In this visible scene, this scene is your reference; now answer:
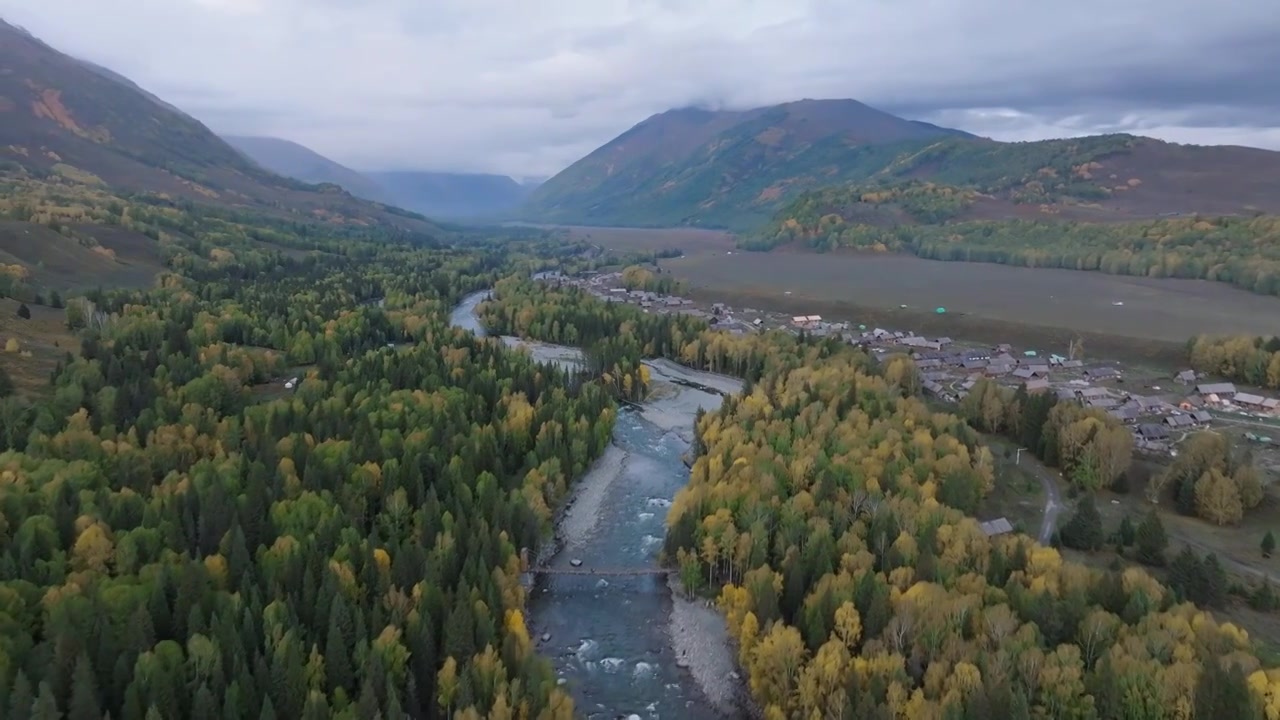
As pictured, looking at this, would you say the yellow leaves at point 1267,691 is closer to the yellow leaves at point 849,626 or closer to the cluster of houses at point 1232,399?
the yellow leaves at point 849,626

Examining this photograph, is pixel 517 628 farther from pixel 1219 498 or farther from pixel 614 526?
pixel 1219 498

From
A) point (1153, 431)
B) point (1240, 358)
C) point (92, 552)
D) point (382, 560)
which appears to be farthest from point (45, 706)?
point (1240, 358)

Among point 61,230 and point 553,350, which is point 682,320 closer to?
point 553,350

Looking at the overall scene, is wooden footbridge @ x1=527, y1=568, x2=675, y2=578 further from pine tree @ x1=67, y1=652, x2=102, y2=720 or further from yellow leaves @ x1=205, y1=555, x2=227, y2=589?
pine tree @ x1=67, y1=652, x2=102, y2=720

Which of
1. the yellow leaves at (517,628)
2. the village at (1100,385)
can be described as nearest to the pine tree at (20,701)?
the yellow leaves at (517,628)

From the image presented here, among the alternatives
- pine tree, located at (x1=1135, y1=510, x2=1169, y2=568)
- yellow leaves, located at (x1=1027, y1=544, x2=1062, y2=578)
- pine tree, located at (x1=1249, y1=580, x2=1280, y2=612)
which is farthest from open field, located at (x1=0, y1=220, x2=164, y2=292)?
pine tree, located at (x1=1249, y1=580, x2=1280, y2=612)

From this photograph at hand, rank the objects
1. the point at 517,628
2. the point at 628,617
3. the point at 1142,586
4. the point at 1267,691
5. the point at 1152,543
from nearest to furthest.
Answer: the point at 1267,691, the point at 1142,586, the point at 517,628, the point at 628,617, the point at 1152,543
